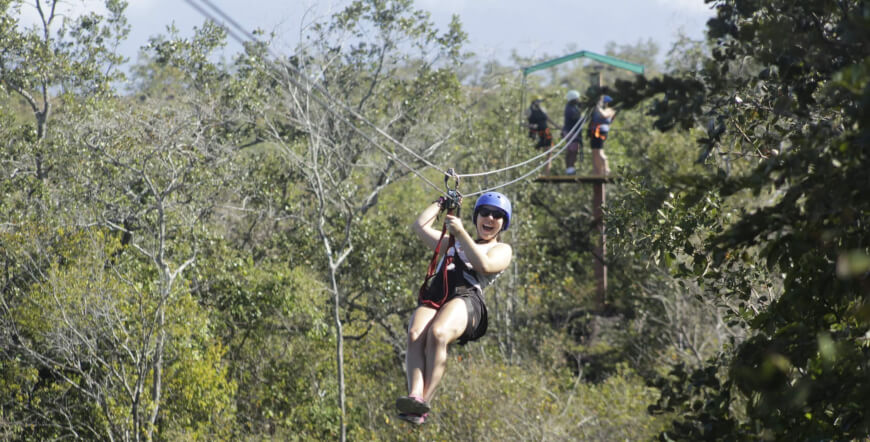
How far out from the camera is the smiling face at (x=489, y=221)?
5984 mm

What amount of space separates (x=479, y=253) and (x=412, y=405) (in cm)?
93

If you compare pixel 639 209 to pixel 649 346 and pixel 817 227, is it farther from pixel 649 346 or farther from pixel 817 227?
pixel 649 346

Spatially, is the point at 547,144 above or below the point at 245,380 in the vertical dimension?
above

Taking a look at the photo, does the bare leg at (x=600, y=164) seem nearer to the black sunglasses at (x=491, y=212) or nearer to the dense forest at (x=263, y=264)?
the dense forest at (x=263, y=264)

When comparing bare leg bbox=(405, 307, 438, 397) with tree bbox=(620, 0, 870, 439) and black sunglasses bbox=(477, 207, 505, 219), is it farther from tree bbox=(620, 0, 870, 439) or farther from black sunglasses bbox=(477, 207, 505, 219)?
tree bbox=(620, 0, 870, 439)

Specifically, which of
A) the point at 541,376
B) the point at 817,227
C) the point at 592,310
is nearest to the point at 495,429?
the point at 541,376

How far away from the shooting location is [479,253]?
18.4 ft

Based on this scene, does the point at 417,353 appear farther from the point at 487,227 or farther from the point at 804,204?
the point at 804,204

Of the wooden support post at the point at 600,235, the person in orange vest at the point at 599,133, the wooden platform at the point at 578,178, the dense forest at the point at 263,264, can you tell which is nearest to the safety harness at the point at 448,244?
the dense forest at the point at 263,264

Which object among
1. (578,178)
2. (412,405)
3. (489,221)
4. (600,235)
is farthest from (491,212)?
(600,235)

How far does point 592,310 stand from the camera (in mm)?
24062

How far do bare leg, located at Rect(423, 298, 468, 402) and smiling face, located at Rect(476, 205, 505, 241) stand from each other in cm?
58

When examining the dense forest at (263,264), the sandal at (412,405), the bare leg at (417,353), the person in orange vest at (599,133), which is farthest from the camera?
the person in orange vest at (599,133)

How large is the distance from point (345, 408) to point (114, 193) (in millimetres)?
→ 5879
